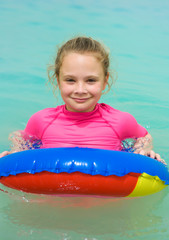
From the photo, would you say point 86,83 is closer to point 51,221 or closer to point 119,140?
point 119,140

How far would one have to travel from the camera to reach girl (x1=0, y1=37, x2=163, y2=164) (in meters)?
3.50

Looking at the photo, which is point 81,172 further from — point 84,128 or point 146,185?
point 84,128

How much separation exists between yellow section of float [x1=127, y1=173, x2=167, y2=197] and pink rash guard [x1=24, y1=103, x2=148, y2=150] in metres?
0.66

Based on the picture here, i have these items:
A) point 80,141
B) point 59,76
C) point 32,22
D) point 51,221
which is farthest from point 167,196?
point 32,22

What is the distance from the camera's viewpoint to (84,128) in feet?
12.1

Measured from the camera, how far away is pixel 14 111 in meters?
6.39

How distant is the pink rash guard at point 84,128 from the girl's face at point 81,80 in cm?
14

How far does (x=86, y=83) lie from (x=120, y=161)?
0.87m

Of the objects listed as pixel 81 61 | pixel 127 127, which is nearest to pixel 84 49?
pixel 81 61

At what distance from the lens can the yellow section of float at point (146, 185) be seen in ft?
9.85

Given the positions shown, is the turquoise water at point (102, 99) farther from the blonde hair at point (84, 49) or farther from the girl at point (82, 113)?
the girl at point (82, 113)

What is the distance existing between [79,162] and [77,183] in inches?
5.8

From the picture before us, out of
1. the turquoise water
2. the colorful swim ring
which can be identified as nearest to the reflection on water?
the turquoise water

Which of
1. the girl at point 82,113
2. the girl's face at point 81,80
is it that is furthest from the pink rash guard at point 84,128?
the girl's face at point 81,80
